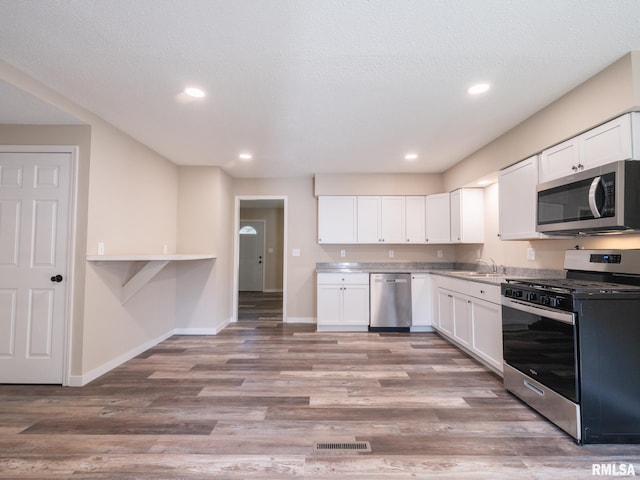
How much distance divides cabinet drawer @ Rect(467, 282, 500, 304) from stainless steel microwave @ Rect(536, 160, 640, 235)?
670 millimetres

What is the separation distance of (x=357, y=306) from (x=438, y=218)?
5.96 feet

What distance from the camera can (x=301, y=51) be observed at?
1.88 meters

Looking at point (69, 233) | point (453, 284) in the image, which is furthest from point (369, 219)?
point (69, 233)

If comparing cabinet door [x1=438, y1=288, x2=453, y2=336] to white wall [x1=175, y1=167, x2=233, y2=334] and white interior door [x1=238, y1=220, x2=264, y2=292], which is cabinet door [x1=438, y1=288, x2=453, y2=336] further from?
white interior door [x1=238, y1=220, x2=264, y2=292]

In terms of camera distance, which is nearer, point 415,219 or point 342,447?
point 342,447

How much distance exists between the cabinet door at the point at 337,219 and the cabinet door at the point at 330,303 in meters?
0.77

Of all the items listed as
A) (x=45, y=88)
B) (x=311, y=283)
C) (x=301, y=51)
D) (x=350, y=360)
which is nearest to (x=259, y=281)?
(x=311, y=283)

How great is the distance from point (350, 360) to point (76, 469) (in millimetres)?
2302

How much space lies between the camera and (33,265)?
8.72 feet

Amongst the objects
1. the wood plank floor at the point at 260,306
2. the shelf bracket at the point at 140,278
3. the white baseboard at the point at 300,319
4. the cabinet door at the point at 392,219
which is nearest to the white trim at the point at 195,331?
the wood plank floor at the point at 260,306

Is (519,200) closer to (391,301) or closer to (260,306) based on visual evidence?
(391,301)

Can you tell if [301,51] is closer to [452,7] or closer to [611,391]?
[452,7]

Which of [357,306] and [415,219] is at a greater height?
[415,219]

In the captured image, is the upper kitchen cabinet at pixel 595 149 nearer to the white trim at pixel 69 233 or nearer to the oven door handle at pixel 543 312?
the oven door handle at pixel 543 312
